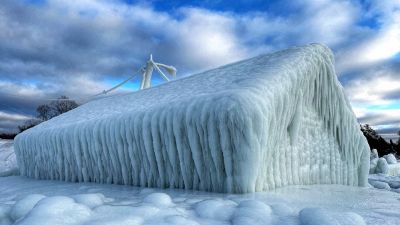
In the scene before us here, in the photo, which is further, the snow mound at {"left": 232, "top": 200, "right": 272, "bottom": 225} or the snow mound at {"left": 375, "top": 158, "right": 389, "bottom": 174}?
the snow mound at {"left": 375, "top": 158, "right": 389, "bottom": 174}

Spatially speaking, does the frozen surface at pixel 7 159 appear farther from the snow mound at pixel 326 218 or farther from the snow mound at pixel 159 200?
the snow mound at pixel 326 218

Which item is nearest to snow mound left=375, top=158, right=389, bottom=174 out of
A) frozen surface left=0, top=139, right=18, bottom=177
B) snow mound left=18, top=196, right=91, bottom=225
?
snow mound left=18, top=196, right=91, bottom=225

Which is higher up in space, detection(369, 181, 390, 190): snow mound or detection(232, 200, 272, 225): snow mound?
detection(369, 181, 390, 190): snow mound

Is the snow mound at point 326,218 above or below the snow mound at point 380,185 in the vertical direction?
below

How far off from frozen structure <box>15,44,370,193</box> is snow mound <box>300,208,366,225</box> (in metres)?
0.94

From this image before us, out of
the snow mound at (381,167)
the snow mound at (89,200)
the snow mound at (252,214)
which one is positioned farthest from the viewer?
the snow mound at (381,167)

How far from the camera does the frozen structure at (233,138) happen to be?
3.07m

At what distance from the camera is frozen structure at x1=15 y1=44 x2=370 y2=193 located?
3.07m

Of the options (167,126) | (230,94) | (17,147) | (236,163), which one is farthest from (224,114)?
(17,147)

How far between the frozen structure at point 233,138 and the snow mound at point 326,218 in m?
0.94

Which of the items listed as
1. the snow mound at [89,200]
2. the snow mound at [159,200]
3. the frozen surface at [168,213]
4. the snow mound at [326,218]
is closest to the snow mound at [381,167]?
the frozen surface at [168,213]

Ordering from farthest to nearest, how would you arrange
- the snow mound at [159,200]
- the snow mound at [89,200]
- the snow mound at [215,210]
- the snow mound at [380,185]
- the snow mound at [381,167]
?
the snow mound at [381,167] → the snow mound at [380,185] → the snow mound at [159,200] → the snow mound at [89,200] → the snow mound at [215,210]

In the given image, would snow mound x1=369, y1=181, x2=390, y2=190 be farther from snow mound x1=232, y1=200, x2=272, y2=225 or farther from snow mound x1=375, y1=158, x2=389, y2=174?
snow mound x1=232, y1=200, x2=272, y2=225

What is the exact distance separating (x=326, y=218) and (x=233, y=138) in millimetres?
1161
